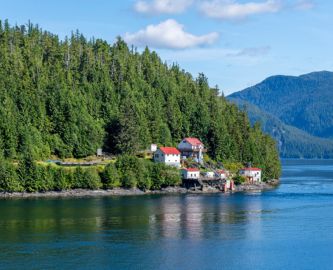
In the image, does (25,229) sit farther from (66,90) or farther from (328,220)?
(66,90)

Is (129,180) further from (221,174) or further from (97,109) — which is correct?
(97,109)

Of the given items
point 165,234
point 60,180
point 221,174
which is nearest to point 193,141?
point 221,174

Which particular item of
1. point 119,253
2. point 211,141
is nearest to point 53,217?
point 119,253

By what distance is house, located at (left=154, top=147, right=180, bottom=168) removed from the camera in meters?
154

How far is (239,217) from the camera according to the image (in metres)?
102

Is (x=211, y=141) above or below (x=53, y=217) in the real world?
above

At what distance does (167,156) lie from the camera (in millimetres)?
154000

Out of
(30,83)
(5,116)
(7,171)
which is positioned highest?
(30,83)

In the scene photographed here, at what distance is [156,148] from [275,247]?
90043 millimetres

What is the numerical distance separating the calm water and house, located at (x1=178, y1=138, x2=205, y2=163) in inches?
1467

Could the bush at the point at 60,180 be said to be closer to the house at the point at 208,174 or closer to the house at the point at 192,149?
the house at the point at 208,174

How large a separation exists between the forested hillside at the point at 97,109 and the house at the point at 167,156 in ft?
21.3

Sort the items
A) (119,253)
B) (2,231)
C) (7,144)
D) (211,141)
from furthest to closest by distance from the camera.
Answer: (211,141) < (7,144) < (2,231) < (119,253)

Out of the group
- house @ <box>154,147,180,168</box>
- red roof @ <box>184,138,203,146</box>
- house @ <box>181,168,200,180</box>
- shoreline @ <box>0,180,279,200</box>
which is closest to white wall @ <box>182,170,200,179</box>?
house @ <box>181,168,200,180</box>
